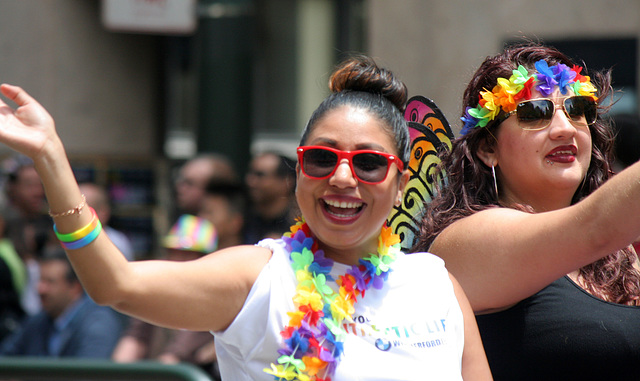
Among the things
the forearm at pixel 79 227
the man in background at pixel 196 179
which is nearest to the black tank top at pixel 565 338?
the forearm at pixel 79 227

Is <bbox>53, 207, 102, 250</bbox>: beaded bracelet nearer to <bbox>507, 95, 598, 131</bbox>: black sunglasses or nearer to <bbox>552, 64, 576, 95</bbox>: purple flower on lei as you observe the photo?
<bbox>507, 95, 598, 131</bbox>: black sunglasses

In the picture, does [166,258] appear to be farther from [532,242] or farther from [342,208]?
[532,242]

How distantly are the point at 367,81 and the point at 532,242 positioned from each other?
0.60 metres

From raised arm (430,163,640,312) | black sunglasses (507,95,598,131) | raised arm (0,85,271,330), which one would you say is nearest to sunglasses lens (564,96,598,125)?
black sunglasses (507,95,598,131)

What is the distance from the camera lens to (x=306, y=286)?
2.00 meters

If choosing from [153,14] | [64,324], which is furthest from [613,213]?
[153,14]

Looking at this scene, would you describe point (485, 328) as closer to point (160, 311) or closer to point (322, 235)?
point (322, 235)

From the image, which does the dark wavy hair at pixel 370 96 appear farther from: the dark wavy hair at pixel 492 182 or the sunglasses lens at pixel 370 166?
the dark wavy hair at pixel 492 182

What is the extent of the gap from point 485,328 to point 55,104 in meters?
6.79

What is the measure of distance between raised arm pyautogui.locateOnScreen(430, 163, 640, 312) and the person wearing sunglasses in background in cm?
12

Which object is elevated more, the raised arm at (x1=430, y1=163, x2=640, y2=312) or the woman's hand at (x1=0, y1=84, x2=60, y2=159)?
the woman's hand at (x1=0, y1=84, x2=60, y2=159)

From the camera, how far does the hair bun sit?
2268 mm

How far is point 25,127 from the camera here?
5.70 feet

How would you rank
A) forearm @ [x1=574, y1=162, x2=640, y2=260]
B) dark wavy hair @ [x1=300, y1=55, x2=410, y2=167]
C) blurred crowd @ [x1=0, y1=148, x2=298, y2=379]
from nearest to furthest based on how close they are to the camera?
1. forearm @ [x1=574, y1=162, x2=640, y2=260]
2. dark wavy hair @ [x1=300, y1=55, x2=410, y2=167]
3. blurred crowd @ [x1=0, y1=148, x2=298, y2=379]
